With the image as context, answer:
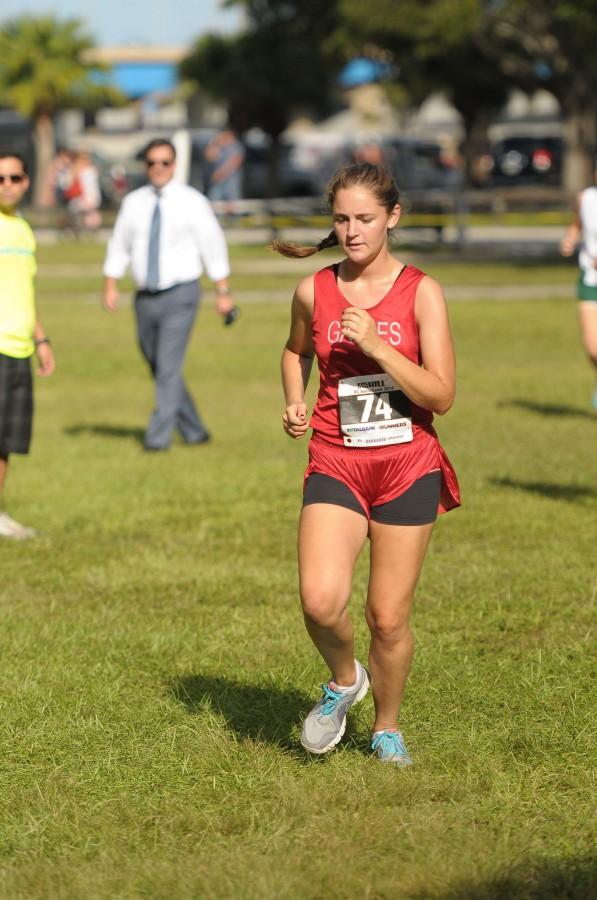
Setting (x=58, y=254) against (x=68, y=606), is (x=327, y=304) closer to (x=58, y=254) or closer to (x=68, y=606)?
(x=68, y=606)

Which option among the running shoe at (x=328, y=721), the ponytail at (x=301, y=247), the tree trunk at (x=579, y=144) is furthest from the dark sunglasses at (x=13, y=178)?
the tree trunk at (x=579, y=144)

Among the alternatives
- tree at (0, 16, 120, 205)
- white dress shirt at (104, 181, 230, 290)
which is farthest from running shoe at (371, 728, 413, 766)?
tree at (0, 16, 120, 205)

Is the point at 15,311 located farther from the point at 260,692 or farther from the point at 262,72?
the point at 262,72

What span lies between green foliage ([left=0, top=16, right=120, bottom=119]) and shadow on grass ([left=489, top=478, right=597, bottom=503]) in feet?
189

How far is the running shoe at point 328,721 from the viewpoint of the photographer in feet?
17.0

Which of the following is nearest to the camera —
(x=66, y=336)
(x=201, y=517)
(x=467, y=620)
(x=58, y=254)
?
(x=467, y=620)

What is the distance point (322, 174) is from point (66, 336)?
31.3 meters

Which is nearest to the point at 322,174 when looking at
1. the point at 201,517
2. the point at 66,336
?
the point at 66,336

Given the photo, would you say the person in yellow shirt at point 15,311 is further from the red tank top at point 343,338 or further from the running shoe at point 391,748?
the running shoe at point 391,748

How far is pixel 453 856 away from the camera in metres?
4.56

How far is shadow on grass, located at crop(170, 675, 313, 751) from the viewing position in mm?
5709

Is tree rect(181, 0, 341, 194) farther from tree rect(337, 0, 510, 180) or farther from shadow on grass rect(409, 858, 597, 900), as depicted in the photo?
shadow on grass rect(409, 858, 597, 900)

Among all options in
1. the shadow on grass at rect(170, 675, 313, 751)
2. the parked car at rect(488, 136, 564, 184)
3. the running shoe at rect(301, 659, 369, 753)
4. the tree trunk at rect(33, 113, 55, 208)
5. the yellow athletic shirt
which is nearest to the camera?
the running shoe at rect(301, 659, 369, 753)

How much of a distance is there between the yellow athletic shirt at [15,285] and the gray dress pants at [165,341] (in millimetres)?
3337
